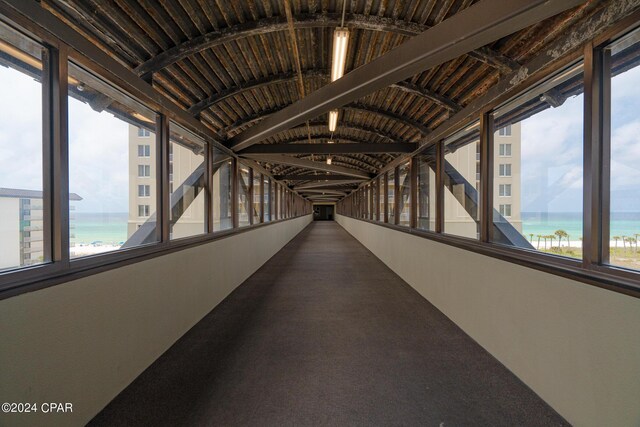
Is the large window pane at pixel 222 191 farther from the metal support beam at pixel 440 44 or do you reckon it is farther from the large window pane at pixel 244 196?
the metal support beam at pixel 440 44

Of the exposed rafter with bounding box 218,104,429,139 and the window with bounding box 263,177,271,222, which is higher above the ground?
the exposed rafter with bounding box 218,104,429,139

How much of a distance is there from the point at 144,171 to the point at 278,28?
217 centimetres

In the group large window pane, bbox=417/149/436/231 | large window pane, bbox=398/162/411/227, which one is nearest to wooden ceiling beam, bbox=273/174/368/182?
large window pane, bbox=398/162/411/227

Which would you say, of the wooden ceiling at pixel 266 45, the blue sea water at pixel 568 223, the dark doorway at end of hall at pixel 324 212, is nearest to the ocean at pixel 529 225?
the blue sea water at pixel 568 223

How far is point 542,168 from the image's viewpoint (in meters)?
2.46

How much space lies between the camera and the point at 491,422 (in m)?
1.84

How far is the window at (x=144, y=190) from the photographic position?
116 inches

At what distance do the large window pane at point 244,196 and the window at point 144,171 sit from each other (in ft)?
10.9

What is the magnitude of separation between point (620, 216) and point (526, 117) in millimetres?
1370

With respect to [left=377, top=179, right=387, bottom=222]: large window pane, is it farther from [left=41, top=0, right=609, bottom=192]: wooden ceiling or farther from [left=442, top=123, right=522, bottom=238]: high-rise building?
[left=442, top=123, right=522, bottom=238]: high-rise building

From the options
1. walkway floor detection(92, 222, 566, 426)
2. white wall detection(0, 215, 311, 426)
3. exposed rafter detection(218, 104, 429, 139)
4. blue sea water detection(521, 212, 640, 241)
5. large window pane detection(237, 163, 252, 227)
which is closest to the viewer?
white wall detection(0, 215, 311, 426)

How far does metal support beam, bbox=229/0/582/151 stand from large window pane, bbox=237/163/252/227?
11.2 feet

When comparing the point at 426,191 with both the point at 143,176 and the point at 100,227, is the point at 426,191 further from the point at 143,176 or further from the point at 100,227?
the point at 100,227

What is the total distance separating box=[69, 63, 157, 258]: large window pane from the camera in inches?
81.6
